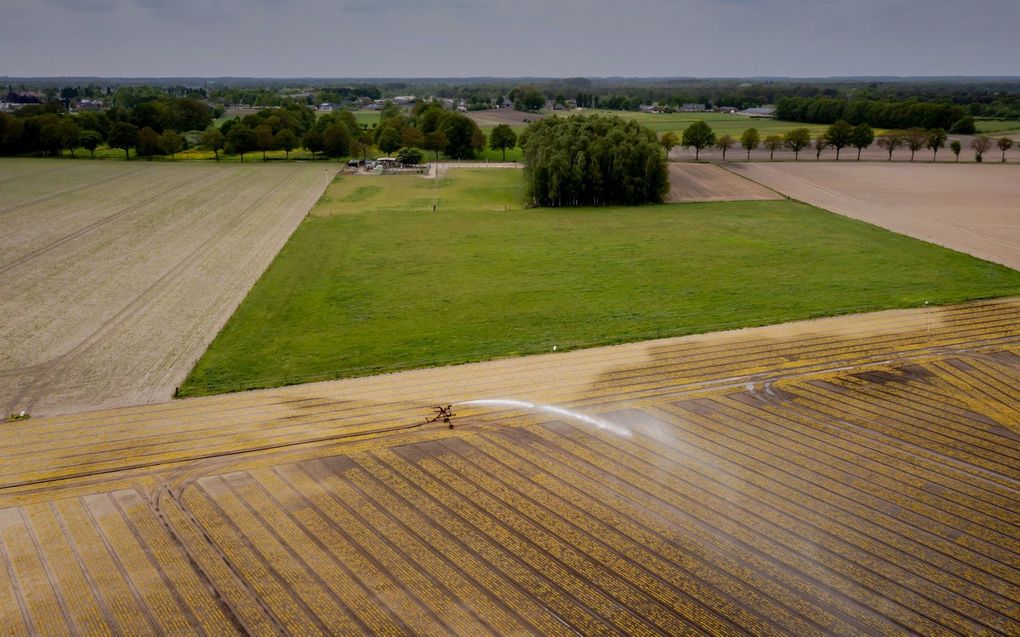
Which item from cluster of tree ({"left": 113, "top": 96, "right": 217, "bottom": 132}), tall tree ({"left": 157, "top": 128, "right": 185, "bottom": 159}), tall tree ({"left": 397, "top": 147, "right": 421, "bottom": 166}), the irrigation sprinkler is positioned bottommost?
the irrigation sprinkler

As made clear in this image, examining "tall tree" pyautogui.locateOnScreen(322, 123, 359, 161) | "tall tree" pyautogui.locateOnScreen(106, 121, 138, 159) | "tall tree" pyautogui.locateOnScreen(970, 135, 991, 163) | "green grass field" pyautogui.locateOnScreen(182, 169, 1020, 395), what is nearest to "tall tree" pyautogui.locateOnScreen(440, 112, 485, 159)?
"tall tree" pyautogui.locateOnScreen(322, 123, 359, 161)

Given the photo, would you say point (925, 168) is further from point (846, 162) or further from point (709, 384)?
point (709, 384)

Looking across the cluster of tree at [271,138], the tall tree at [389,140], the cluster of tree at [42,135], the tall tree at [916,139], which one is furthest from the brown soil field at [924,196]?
the cluster of tree at [42,135]

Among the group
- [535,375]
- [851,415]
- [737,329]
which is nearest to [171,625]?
[535,375]

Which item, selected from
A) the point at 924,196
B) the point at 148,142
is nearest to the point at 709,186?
the point at 924,196

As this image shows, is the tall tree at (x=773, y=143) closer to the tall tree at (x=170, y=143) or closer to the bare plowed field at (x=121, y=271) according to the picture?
the bare plowed field at (x=121, y=271)

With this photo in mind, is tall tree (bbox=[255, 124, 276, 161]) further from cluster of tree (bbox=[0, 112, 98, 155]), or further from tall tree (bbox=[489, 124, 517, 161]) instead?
tall tree (bbox=[489, 124, 517, 161])

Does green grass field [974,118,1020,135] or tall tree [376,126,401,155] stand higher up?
green grass field [974,118,1020,135]
